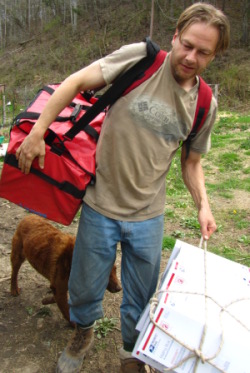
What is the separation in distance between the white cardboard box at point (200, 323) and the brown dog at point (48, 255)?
1381mm

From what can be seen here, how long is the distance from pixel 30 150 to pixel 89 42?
33251 millimetres

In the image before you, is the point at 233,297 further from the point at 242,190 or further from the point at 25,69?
the point at 25,69

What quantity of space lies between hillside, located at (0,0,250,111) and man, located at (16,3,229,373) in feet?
69.3

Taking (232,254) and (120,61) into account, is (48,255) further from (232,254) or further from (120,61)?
(232,254)

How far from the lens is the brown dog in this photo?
127 inches

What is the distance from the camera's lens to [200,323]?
1697mm

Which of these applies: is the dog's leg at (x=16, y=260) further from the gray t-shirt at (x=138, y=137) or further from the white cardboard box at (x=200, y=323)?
the white cardboard box at (x=200, y=323)

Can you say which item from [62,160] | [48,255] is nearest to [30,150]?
[62,160]

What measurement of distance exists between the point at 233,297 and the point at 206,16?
1535 millimetres

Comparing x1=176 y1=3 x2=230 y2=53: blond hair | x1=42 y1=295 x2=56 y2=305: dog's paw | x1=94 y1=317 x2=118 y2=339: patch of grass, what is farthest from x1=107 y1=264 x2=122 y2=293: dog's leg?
x1=176 y1=3 x2=230 y2=53: blond hair

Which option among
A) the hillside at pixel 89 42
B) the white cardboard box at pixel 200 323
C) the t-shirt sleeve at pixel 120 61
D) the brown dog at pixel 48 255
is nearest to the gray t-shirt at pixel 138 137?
the t-shirt sleeve at pixel 120 61

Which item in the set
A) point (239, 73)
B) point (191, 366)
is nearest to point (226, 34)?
point (191, 366)

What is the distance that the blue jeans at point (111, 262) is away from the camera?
2379mm

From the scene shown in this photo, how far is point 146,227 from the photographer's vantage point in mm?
2426
